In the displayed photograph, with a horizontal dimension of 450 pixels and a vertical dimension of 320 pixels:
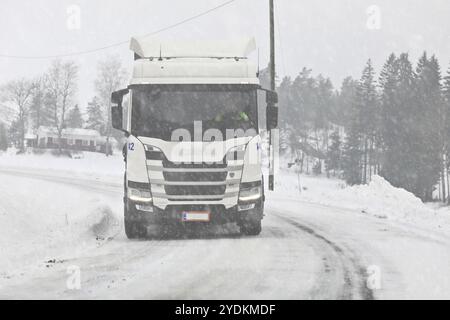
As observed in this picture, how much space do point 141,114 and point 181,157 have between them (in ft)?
3.80

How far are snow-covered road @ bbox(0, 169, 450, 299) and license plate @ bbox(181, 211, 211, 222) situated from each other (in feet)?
1.37

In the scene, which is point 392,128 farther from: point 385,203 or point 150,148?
point 150,148

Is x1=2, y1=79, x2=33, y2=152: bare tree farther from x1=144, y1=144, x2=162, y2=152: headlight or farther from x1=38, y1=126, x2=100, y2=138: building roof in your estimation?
x1=144, y1=144, x2=162, y2=152: headlight

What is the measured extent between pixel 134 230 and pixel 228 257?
2919mm

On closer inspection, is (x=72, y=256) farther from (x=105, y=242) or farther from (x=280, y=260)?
(x=280, y=260)

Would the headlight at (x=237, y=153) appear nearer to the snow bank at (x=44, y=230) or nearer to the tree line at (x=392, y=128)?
the snow bank at (x=44, y=230)

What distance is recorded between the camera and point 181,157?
10.0m

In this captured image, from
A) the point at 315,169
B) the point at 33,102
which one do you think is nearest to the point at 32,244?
the point at 315,169

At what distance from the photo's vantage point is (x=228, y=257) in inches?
337

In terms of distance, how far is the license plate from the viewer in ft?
33.8

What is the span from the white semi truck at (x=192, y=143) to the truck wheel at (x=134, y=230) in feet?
0.06

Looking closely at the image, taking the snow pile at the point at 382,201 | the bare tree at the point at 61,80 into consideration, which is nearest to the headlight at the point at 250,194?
the snow pile at the point at 382,201

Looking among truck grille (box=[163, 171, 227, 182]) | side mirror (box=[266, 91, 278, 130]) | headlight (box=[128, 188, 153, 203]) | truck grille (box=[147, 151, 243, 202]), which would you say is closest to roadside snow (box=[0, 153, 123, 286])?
headlight (box=[128, 188, 153, 203])

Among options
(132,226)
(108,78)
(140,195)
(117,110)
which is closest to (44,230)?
(132,226)
